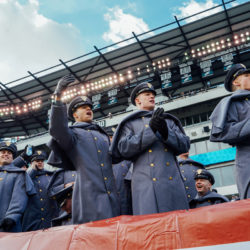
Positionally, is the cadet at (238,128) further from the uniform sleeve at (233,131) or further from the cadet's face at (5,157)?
the cadet's face at (5,157)

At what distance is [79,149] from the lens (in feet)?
11.4

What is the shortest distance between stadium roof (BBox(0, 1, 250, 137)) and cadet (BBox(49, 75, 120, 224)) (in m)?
21.8

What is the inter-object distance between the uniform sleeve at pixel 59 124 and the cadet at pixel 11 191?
1584 millimetres

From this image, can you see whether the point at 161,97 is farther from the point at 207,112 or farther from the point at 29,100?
the point at 29,100

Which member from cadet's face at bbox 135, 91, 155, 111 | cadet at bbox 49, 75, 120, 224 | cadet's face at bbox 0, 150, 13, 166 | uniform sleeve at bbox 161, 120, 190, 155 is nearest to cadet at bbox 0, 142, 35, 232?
cadet's face at bbox 0, 150, 13, 166

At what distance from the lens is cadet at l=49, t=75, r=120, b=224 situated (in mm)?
Answer: 3119

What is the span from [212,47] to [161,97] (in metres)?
6.31

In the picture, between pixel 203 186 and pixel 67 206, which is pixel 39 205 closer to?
pixel 67 206

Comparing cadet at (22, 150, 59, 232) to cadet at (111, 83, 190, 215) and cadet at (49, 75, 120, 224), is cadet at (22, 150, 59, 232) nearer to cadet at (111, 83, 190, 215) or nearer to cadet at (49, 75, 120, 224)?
cadet at (49, 75, 120, 224)

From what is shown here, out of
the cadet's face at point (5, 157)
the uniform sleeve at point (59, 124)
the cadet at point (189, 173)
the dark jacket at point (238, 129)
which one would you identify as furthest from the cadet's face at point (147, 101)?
the cadet's face at point (5, 157)

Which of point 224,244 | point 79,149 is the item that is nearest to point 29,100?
point 79,149

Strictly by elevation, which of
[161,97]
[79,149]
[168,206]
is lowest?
[168,206]

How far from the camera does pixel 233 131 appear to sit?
292 cm

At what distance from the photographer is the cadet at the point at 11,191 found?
4094mm
